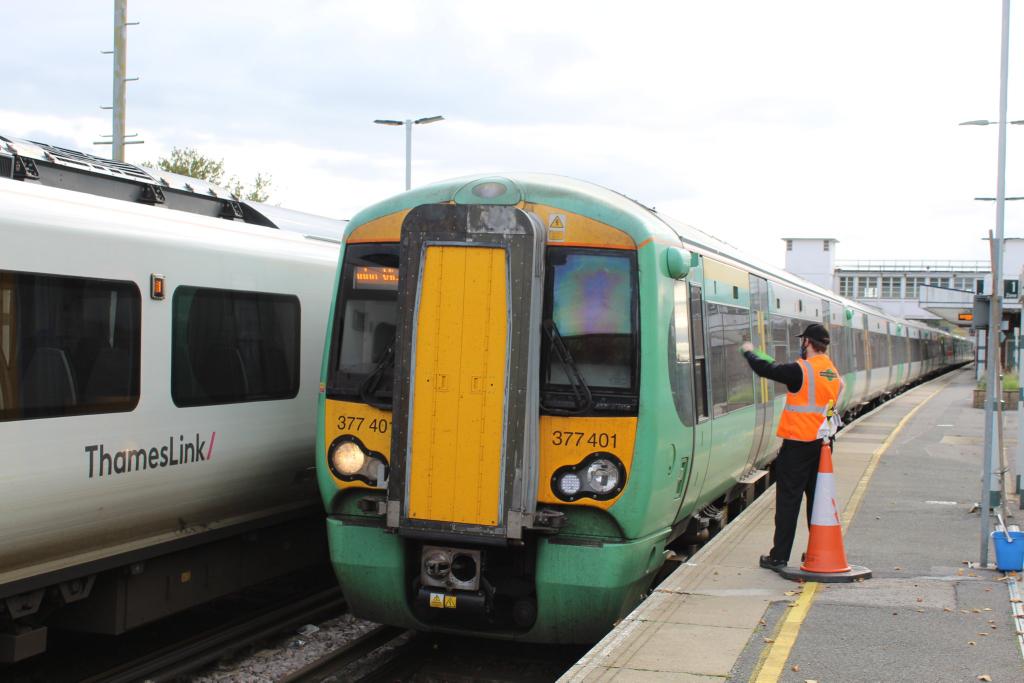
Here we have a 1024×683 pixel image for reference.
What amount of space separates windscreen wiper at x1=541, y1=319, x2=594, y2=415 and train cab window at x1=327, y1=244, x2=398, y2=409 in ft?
3.33

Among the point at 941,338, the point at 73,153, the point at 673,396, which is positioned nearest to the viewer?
the point at 673,396

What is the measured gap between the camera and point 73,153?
Answer: 23.7ft

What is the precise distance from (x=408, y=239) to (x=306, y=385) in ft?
7.56

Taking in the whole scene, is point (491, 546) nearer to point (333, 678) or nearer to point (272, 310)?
point (333, 678)

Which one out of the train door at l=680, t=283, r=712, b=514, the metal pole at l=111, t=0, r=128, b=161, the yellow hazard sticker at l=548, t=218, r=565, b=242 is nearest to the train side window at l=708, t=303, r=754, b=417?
the train door at l=680, t=283, r=712, b=514

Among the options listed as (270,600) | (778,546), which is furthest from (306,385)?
(778,546)

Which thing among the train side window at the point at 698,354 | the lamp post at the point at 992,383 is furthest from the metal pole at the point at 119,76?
the lamp post at the point at 992,383

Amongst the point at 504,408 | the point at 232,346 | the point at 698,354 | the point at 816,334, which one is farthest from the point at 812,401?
the point at 232,346

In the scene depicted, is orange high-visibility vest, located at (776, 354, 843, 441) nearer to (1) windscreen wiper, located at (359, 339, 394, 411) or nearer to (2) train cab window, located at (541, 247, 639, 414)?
(2) train cab window, located at (541, 247, 639, 414)

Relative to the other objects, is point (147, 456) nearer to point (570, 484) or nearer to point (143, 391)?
point (143, 391)

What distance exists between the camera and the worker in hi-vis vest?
7.54 metres

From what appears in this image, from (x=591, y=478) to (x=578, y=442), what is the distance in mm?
212

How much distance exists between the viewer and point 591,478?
6.08m

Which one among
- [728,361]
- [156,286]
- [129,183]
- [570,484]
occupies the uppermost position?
[129,183]
